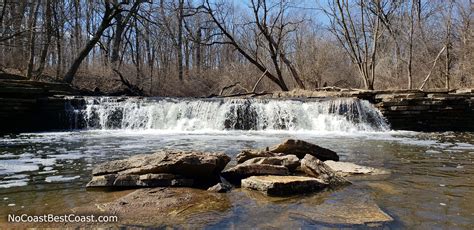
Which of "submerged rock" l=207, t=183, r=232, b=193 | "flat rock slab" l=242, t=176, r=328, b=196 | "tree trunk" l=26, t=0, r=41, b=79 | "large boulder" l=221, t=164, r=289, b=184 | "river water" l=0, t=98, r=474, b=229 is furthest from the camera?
"tree trunk" l=26, t=0, r=41, b=79

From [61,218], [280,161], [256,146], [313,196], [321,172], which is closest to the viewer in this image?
[61,218]

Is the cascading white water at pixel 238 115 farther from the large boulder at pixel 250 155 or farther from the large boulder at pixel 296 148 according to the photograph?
the large boulder at pixel 250 155

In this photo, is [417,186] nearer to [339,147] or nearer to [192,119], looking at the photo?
[339,147]

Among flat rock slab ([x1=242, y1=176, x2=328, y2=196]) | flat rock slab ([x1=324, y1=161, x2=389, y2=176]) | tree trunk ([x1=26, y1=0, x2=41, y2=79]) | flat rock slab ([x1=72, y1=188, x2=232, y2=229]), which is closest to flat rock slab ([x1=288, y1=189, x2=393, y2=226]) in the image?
flat rock slab ([x1=242, y1=176, x2=328, y2=196])

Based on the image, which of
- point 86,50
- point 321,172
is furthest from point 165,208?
point 86,50

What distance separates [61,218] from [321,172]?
9.35 ft

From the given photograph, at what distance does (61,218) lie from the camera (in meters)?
3.16

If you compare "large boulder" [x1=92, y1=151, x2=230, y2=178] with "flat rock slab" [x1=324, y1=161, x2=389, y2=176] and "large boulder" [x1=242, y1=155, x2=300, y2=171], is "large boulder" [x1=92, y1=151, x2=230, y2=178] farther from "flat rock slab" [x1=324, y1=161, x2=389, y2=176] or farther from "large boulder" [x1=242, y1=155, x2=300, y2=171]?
"flat rock slab" [x1=324, y1=161, x2=389, y2=176]

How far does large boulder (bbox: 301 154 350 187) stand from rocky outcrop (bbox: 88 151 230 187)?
110cm

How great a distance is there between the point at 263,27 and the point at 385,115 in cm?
997

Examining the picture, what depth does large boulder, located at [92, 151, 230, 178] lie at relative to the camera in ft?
14.4

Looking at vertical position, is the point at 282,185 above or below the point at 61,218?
above

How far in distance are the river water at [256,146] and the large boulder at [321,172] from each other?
0.19 meters

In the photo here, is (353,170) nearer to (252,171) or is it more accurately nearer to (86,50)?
(252,171)
